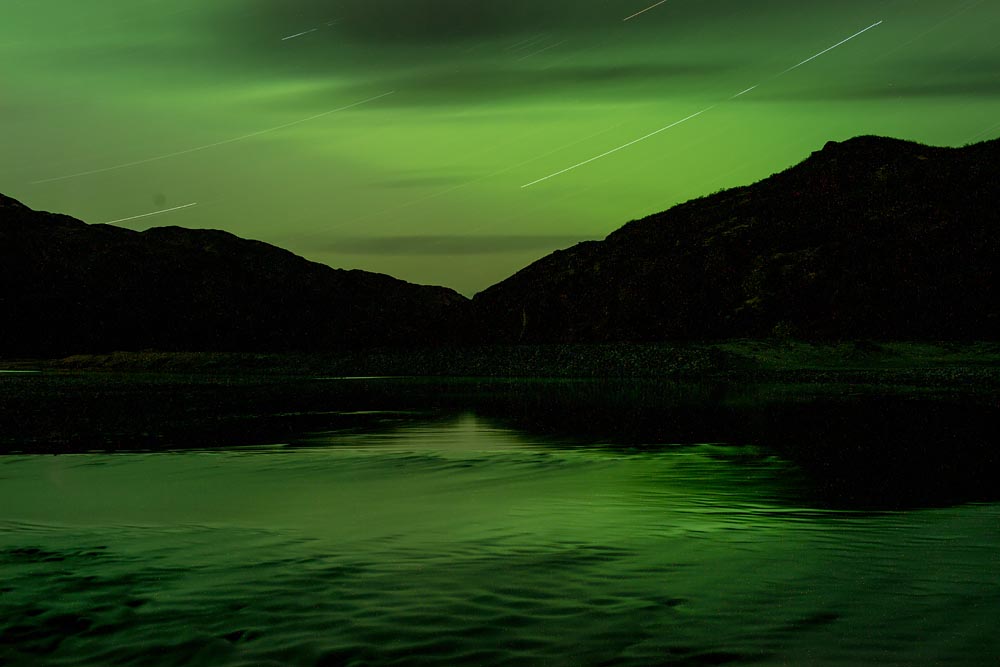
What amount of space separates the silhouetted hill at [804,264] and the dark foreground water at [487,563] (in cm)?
7297

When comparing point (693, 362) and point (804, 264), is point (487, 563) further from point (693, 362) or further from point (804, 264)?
point (804, 264)

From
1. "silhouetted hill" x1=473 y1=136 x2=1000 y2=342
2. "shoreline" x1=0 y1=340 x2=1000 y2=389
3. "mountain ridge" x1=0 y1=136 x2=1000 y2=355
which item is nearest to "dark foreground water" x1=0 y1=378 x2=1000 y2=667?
"shoreline" x1=0 y1=340 x2=1000 y2=389

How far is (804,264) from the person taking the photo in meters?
99.6

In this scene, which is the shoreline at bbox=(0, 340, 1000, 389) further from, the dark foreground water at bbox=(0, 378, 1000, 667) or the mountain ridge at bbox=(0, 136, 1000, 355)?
the dark foreground water at bbox=(0, 378, 1000, 667)

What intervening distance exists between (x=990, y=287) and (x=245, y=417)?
2839 inches

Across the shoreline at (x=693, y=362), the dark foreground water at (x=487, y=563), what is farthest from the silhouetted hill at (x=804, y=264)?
the dark foreground water at (x=487, y=563)

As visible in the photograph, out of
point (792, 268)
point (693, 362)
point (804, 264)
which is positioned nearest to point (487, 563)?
point (693, 362)

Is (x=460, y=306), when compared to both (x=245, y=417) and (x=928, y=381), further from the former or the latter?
(x=245, y=417)

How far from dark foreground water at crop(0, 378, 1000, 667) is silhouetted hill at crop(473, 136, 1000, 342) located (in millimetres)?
72974

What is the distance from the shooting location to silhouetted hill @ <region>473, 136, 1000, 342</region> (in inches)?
3573

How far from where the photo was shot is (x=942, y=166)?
110 metres

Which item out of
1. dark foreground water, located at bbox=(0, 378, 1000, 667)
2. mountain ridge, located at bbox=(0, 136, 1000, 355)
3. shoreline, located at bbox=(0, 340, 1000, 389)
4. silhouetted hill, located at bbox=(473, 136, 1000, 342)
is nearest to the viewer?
dark foreground water, located at bbox=(0, 378, 1000, 667)

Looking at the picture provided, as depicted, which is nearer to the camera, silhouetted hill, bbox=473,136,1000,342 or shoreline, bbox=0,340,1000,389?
shoreline, bbox=0,340,1000,389

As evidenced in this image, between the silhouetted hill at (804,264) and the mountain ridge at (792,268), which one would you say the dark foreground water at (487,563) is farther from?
the silhouetted hill at (804,264)
